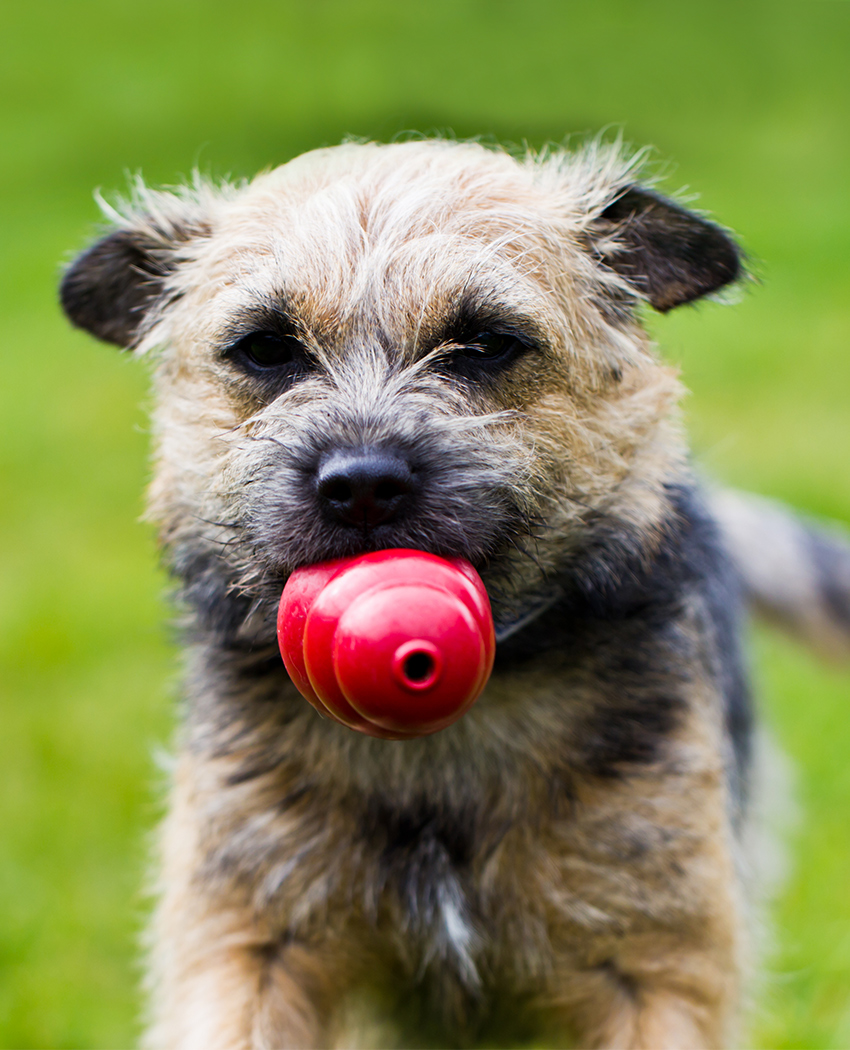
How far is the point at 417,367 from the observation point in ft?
9.43

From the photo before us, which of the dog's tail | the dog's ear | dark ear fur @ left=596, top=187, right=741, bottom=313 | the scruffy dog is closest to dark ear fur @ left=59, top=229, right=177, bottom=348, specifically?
the dog's ear

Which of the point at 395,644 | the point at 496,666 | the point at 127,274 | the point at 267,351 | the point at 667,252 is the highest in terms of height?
the point at 667,252

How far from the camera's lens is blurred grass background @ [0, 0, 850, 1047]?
15.6 ft

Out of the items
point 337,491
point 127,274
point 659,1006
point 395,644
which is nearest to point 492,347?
point 337,491

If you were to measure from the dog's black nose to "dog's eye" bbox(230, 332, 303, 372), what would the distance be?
53 centimetres

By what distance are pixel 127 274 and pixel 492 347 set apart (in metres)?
1.25

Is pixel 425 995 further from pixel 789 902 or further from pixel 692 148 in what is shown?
A: pixel 692 148

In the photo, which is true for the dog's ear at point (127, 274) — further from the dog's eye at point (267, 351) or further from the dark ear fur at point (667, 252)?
the dark ear fur at point (667, 252)

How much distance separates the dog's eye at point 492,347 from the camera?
2.96 metres

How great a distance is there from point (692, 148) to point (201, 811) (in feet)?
49.9

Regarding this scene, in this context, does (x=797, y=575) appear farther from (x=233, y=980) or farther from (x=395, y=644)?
(x=395, y=644)

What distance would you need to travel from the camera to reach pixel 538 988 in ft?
10.4

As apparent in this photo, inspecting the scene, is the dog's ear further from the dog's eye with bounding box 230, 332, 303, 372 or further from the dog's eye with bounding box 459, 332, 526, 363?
the dog's eye with bounding box 459, 332, 526, 363

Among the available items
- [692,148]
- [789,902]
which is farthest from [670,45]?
[789,902]
